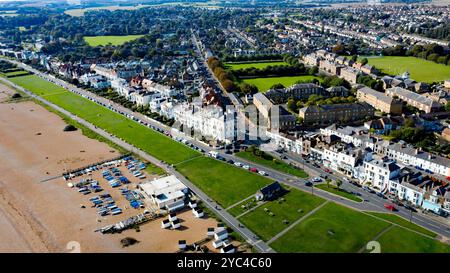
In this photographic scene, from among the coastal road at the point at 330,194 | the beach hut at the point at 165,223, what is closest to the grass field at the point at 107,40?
the coastal road at the point at 330,194

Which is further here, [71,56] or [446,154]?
[71,56]

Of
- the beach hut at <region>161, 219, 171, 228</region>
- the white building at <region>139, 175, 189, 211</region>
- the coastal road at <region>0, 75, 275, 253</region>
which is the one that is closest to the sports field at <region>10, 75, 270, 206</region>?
the coastal road at <region>0, 75, 275, 253</region>

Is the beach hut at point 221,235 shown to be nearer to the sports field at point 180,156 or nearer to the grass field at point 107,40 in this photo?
the sports field at point 180,156

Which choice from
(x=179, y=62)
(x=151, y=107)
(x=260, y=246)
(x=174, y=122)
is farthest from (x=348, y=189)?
(x=179, y=62)

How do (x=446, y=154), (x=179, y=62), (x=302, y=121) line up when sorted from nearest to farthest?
(x=446, y=154)
(x=302, y=121)
(x=179, y=62)

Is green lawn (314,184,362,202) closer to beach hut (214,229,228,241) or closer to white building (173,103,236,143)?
beach hut (214,229,228,241)

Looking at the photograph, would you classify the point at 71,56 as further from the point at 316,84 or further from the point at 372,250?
the point at 372,250
